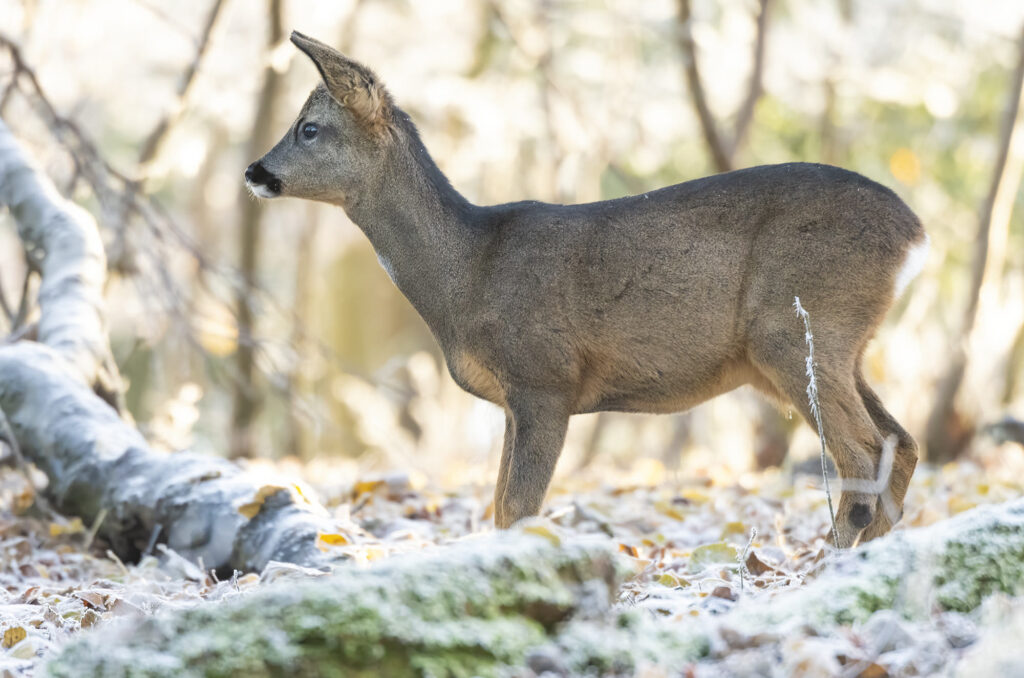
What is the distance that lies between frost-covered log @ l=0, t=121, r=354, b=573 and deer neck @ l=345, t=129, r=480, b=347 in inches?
46.1

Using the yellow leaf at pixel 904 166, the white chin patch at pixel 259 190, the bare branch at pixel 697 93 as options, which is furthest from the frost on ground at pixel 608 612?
the yellow leaf at pixel 904 166

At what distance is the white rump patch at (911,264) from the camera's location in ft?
15.9

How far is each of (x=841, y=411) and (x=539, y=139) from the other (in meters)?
11.7

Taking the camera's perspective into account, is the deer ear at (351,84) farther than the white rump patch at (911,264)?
Yes

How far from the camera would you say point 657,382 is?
5.12 m

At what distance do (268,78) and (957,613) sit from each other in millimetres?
11360

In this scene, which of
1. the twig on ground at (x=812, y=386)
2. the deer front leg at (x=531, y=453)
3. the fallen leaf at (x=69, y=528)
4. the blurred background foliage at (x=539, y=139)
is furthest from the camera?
the blurred background foliage at (x=539, y=139)

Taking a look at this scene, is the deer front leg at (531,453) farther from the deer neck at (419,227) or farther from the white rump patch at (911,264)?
the white rump patch at (911,264)

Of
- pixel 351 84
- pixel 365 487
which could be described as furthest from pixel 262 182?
pixel 365 487

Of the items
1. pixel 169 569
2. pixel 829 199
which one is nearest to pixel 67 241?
pixel 169 569

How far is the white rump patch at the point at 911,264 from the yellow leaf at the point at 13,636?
3.64 metres

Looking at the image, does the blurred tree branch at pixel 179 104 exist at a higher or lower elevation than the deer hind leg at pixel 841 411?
higher

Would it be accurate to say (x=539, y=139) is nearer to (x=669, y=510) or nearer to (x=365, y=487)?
(x=365, y=487)

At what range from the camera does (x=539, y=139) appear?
16078 millimetres
